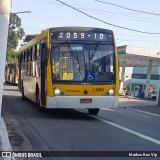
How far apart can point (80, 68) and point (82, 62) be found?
0.22 metres

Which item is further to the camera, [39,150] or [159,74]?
[159,74]

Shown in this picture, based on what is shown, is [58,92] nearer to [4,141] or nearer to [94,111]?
[94,111]

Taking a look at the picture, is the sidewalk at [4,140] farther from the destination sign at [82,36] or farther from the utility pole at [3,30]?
the destination sign at [82,36]

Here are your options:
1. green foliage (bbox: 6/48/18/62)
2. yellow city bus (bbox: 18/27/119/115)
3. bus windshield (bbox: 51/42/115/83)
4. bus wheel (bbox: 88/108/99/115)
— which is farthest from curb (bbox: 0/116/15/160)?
green foliage (bbox: 6/48/18/62)

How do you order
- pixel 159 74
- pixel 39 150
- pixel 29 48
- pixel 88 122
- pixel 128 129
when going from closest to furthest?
pixel 39 150 → pixel 128 129 → pixel 88 122 → pixel 29 48 → pixel 159 74

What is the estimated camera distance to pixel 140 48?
131 ft

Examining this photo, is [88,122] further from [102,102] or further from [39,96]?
[39,96]

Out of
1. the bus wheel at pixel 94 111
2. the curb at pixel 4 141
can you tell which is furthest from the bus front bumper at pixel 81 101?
the curb at pixel 4 141

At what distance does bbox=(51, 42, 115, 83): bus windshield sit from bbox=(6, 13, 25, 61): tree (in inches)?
2618

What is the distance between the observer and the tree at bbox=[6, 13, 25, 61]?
3243 inches

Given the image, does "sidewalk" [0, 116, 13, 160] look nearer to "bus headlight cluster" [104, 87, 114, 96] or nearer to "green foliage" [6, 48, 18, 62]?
"bus headlight cluster" [104, 87, 114, 96]

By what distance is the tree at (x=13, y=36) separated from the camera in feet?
270

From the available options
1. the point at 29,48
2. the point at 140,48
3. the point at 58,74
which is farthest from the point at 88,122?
the point at 140,48

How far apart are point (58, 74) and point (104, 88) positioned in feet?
5.44
